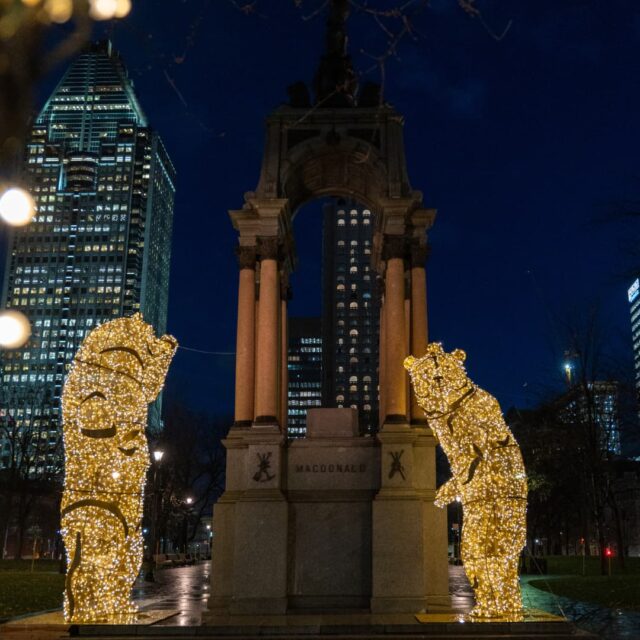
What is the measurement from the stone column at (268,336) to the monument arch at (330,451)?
31mm

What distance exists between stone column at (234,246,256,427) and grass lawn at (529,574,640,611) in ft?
35.7

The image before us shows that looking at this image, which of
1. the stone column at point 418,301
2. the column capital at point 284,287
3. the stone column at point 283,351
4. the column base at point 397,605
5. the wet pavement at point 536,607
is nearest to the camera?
the wet pavement at point 536,607

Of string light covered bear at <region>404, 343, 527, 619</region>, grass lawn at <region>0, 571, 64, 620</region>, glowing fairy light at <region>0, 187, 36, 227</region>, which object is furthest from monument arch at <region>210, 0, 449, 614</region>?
glowing fairy light at <region>0, 187, 36, 227</region>

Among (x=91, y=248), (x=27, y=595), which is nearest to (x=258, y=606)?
(x=27, y=595)

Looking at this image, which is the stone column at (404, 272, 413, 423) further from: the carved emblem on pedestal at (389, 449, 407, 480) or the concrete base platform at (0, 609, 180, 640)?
the concrete base platform at (0, 609, 180, 640)

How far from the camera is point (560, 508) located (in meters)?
62.9

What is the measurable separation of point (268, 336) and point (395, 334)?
10.8 ft

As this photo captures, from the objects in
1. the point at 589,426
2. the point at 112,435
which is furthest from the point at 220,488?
the point at 112,435

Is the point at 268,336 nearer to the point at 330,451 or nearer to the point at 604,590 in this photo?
the point at 330,451

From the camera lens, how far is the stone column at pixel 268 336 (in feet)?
66.4

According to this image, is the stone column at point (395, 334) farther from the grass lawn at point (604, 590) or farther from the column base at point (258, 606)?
the grass lawn at point (604, 590)

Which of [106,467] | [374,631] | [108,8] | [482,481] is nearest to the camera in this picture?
[108,8]

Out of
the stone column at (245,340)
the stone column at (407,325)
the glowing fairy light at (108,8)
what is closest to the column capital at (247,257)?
the stone column at (245,340)

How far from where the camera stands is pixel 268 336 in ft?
68.0
